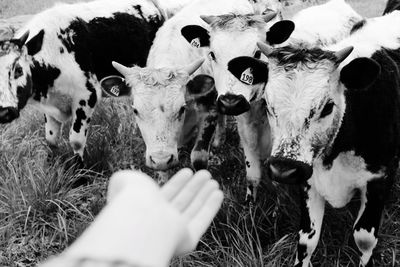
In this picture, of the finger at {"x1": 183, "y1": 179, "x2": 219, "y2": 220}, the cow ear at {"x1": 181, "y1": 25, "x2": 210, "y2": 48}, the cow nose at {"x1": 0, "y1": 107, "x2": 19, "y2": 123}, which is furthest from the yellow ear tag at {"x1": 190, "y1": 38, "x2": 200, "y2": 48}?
the finger at {"x1": 183, "y1": 179, "x2": 219, "y2": 220}

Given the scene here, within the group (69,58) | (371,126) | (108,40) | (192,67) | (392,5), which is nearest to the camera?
(371,126)

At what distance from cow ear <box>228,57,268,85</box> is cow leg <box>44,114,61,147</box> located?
285 cm

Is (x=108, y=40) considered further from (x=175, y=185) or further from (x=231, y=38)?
(x=175, y=185)

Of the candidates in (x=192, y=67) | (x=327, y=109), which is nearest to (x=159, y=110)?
(x=192, y=67)

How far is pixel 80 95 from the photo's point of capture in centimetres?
541

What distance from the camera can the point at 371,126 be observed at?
3080 millimetres

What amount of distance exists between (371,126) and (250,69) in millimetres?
869

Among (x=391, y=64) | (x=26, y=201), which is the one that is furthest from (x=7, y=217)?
(x=391, y=64)

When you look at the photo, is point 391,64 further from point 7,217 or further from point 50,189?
point 7,217

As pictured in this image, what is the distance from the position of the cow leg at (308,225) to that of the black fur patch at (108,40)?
3089mm

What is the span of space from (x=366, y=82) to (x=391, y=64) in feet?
1.86

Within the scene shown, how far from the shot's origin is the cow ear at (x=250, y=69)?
3125 mm

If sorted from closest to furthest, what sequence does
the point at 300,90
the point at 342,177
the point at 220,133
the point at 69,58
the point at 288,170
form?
the point at 288,170
the point at 300,90
the point at 342,177
the point at 69,58
the point at 220,133

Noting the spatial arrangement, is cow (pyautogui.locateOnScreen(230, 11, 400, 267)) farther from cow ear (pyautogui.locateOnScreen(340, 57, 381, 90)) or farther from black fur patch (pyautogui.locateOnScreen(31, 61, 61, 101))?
black fur patch (pyautogui.locateOnScreen(31, 61, 61, 101))
